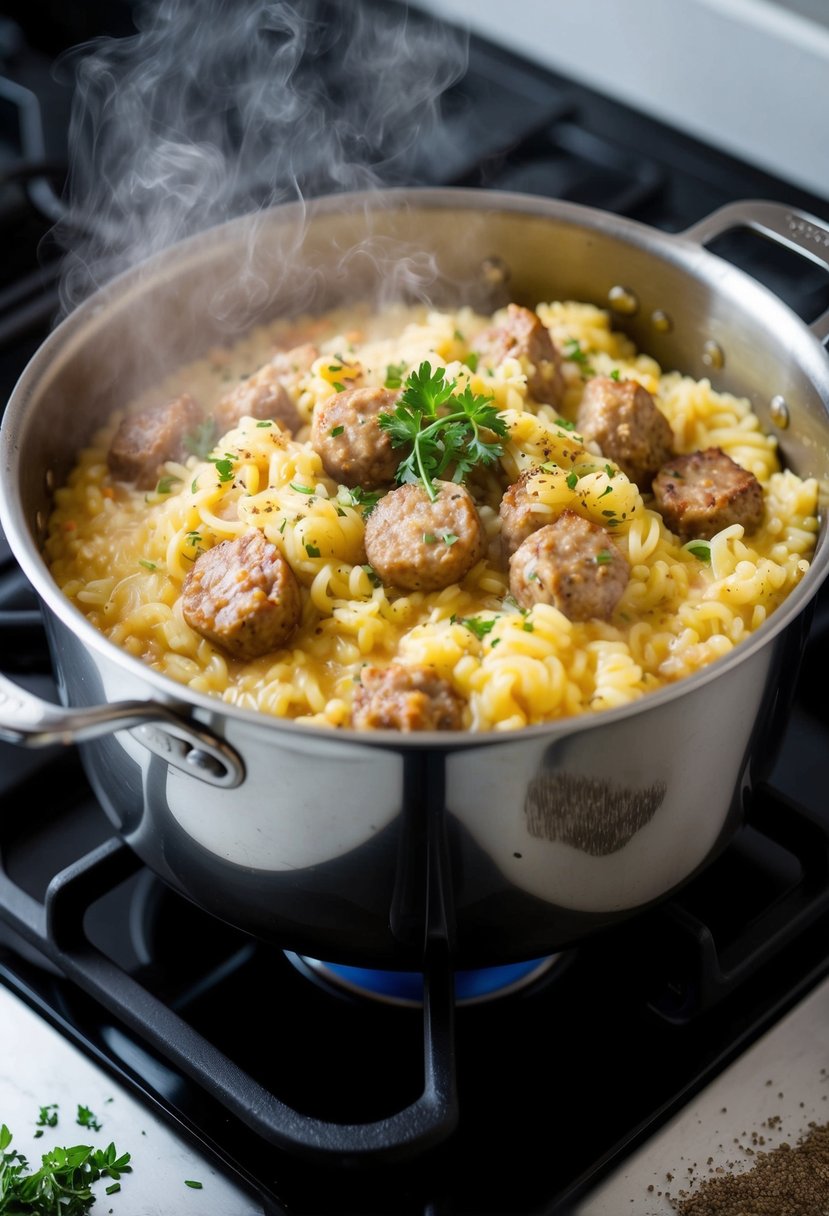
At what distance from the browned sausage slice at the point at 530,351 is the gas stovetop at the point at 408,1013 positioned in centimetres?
112

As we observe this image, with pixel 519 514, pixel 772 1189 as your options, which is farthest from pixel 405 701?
pixel 772 1189

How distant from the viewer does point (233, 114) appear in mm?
5066

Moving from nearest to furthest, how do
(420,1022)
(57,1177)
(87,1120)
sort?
(57,1177)
(87,1120)
(420,1022)

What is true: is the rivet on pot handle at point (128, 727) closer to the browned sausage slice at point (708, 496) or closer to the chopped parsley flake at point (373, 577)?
the chopped parsley flake at point (373, 577)

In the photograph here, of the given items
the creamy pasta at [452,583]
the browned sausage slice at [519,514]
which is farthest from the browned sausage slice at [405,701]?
the browned sausage slice at [519,514]

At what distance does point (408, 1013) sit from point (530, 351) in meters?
1.77

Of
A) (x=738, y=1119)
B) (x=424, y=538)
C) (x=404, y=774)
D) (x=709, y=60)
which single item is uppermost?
(x=709, y=60)

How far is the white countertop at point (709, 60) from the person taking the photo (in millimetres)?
4375

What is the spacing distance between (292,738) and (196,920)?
116 centimetres

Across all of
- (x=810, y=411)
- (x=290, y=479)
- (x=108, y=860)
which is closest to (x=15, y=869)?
(x=108, y=860)

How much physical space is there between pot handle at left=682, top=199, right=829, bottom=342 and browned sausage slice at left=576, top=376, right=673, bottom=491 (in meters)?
0.47

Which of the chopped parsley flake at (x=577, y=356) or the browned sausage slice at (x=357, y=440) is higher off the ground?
the browned sausage slice at (x=357, y=440)

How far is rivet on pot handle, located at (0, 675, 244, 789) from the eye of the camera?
6.83 feet

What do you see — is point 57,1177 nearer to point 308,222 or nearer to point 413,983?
point 413,983
